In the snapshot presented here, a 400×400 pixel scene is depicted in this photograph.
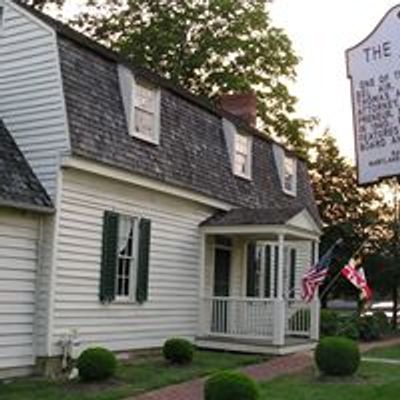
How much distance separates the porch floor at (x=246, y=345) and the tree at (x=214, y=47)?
17952 millimetres

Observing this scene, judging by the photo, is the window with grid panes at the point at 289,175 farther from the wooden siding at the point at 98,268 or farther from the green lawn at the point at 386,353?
the green lawn at the point at 386,353

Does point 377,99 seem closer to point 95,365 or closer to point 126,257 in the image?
point 95,365

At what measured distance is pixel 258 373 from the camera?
1599 centimetres

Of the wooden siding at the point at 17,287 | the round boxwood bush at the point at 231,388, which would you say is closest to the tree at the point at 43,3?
the wooden siding at the point at 17,287

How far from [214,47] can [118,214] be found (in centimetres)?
2130

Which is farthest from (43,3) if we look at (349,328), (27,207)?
(27,207)

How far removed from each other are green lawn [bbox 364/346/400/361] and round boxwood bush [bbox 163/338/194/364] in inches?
212

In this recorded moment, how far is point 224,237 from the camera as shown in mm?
21859

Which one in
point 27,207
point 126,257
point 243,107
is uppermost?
point 243,107

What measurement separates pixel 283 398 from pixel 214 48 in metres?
26.1

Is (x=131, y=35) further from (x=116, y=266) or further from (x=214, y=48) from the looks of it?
(x=116, y=266)

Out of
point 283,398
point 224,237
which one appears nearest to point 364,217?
point 224,237

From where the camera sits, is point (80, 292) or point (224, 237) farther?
point (224, 237)

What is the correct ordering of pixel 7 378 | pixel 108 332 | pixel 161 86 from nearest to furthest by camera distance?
pixel 7 378 → pixel 108 332 → pixel 161 86
